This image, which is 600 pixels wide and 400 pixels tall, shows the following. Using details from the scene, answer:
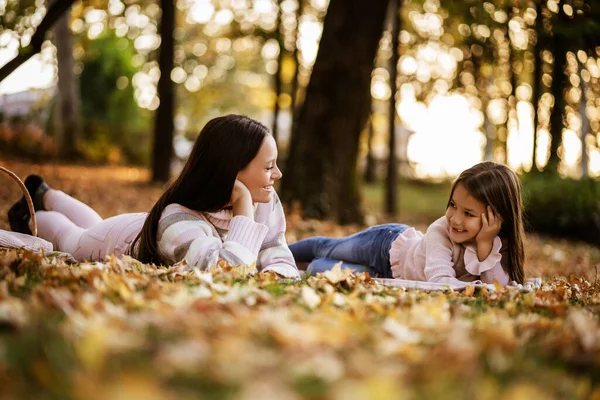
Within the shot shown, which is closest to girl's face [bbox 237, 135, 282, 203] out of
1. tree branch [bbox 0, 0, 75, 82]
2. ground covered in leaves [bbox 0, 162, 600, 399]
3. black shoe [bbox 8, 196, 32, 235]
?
ground covered in leaves [bbox 0, 162, 600, 399]

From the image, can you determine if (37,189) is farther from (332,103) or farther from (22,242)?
(332,103)

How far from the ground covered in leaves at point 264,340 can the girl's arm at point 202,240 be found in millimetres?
441

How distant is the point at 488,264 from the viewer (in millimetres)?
4020

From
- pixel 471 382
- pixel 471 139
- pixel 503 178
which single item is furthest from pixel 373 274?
pixel 471 139

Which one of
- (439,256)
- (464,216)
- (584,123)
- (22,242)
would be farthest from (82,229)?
(584,123)

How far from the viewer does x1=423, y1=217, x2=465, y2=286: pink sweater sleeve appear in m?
3.91

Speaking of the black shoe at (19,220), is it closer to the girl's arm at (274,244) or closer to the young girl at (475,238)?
the girl's arm at (274,244)

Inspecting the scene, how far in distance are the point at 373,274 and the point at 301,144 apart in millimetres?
4041

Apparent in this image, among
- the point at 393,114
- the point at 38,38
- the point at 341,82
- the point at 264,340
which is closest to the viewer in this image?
the point at 264,340

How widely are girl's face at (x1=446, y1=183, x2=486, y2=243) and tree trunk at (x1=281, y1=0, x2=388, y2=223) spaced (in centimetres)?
439

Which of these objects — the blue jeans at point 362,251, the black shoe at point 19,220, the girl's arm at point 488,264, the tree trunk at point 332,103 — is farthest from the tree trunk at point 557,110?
the black shoe at point 19,220

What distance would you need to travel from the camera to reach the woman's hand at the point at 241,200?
389 cm

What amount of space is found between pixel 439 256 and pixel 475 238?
275mm

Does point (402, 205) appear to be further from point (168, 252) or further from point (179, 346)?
point (179, 346)
